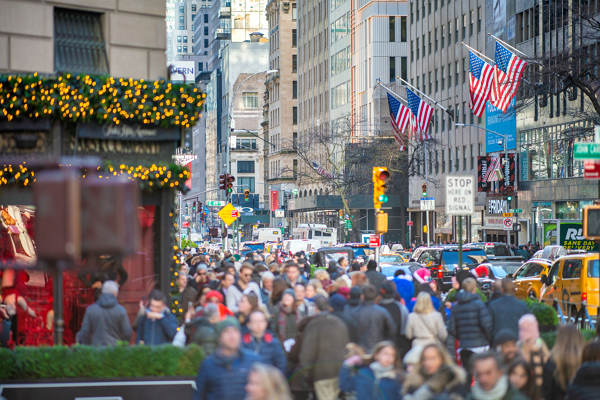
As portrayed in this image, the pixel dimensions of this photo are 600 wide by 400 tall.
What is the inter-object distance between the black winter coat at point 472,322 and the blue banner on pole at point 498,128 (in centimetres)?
5473

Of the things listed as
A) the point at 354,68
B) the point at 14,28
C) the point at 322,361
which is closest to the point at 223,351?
the point at 322,361

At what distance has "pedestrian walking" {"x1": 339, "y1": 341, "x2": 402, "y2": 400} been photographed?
8633mm

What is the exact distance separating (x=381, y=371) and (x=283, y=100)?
121 meters

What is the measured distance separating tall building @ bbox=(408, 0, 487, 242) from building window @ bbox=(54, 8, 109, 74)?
5537 cm

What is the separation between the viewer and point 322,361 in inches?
405

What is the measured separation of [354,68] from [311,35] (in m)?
19.9

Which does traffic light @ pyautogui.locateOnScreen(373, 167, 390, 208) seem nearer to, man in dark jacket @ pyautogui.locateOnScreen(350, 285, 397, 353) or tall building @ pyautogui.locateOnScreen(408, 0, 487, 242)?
man in dark jacket @ pyautogui.locateOnScreen(350, 285, 397, 353)

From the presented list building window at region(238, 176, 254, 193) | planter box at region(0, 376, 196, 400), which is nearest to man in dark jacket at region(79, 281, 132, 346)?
planter box at region(0, 376, 196, 400)

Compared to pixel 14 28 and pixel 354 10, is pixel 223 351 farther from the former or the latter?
pixel 354 10

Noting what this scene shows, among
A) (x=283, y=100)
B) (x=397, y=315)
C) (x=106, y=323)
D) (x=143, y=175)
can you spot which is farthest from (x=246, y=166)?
(x=106, y=323)

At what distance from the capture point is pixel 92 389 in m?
→ 11.3

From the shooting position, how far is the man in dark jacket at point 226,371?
826cm

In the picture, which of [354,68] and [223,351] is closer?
[223,351]

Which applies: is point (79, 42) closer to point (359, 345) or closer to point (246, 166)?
point (359, 345)
